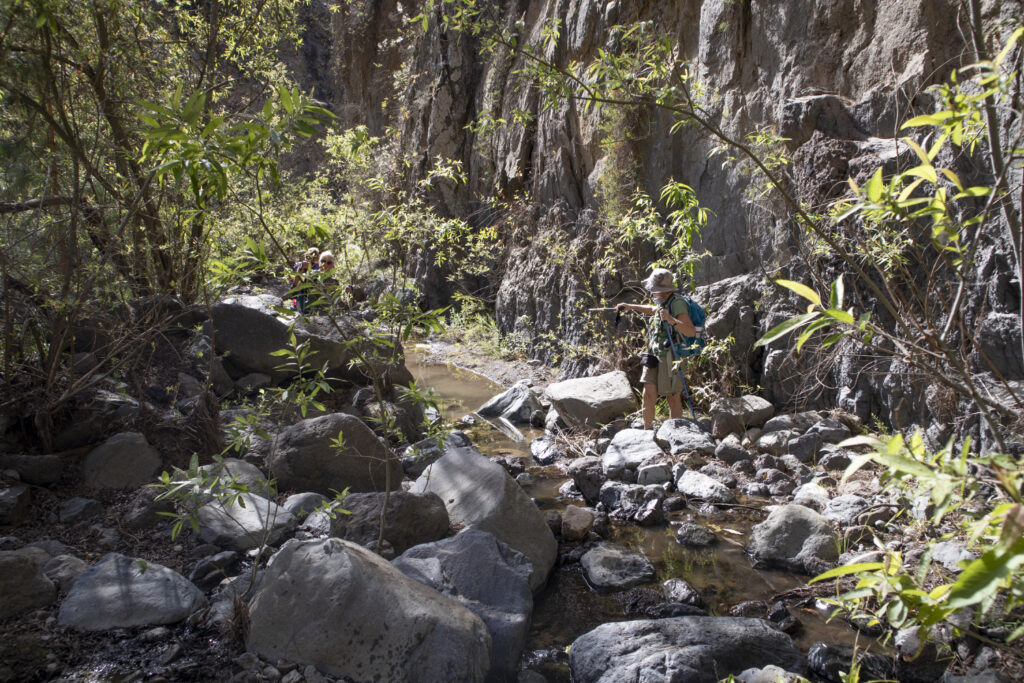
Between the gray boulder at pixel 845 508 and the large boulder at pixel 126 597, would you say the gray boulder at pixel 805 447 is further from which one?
the large boulder at pixel 126 597

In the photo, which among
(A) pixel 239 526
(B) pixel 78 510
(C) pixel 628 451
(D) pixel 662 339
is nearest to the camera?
(A) pixel 239 526

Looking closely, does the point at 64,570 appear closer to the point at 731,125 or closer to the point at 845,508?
the point at 845,508

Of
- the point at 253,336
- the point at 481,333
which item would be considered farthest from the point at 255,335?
the point at 481,333

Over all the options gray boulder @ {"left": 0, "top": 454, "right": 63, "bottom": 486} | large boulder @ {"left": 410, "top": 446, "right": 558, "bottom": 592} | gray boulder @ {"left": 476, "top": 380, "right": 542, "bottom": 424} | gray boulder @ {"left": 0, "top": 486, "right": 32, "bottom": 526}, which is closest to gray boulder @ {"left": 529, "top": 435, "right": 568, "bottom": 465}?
gray boulder @ {"left": 476, "top": 380, "right": 542, "bottom": 424}

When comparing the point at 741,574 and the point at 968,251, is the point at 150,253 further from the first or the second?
the point at 968,251

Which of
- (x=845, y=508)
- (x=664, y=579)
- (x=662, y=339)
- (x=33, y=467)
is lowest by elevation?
(x=664, y=579)

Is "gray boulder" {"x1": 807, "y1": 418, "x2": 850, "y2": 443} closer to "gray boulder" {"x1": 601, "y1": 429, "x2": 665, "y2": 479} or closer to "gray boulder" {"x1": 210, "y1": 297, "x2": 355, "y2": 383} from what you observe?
"gray boulder" {"x1": 601, "y1": 429, "x2": 665, "y2": 479}

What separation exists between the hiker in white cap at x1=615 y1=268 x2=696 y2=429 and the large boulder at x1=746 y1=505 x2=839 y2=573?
2.13 m

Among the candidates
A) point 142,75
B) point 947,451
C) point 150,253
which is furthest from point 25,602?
point 142,75

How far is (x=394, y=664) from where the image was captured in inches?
108

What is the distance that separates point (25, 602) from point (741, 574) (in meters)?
3.85

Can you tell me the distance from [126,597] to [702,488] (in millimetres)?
3957

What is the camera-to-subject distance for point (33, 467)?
14.8ft

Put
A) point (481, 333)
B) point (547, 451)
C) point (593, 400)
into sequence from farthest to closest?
point (481, 333), point (593, 400), point (547, 451)
